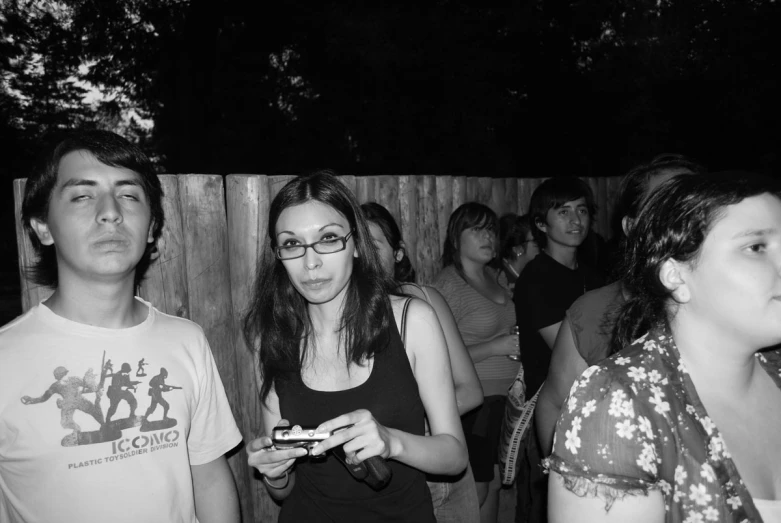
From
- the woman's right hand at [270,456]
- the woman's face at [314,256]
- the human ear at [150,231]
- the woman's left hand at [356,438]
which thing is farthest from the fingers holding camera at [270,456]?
the human ear at [150,231]

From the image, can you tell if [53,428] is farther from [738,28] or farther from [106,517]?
[738,28]

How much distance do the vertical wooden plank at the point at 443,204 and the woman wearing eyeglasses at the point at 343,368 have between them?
2691mm

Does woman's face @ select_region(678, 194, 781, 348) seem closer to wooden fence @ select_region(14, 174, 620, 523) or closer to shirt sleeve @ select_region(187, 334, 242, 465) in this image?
shirt sleeve @ select_region(187, 334, 242, 465)

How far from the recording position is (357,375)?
243 cm

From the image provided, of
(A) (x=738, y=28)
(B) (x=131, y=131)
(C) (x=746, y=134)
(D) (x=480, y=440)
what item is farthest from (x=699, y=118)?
(B) (x=131, y=131)

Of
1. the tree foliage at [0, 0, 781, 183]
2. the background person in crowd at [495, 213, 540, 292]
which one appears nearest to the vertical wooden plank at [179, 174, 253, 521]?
the background person in crowd at [495, 213, 540, 292]

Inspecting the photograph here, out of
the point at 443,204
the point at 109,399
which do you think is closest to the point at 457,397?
the point at 109,399

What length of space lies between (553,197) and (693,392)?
2.75m

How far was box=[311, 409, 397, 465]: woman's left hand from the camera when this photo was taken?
6.63 feet

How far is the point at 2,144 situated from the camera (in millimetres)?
14078

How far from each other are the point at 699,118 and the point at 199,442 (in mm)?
16490

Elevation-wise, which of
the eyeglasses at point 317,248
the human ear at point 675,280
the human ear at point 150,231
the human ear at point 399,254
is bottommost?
the human ear at point 399,254

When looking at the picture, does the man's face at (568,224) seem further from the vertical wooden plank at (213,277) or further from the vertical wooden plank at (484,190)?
the vertical wooden plank at (213,277)

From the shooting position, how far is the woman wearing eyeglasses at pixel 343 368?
233cm
